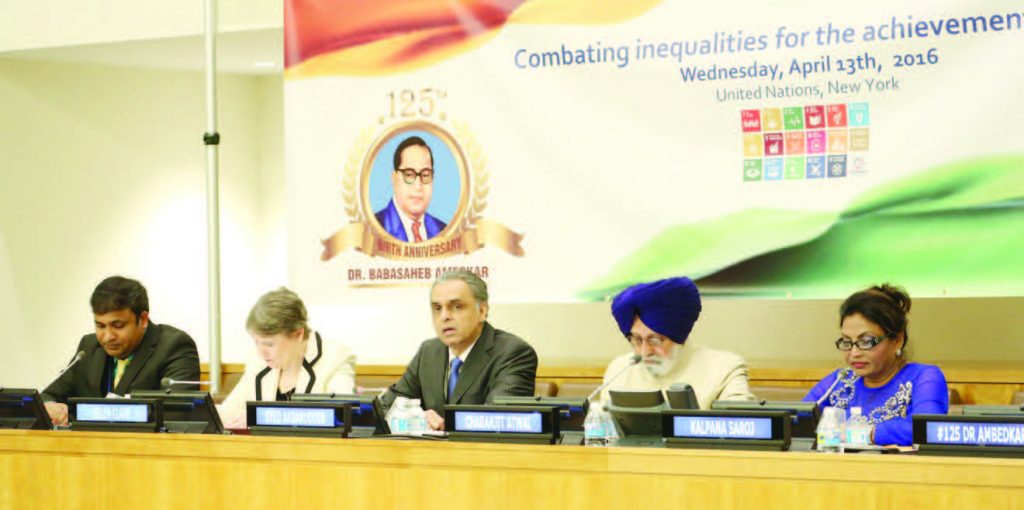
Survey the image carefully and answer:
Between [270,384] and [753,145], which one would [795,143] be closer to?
[753,145]

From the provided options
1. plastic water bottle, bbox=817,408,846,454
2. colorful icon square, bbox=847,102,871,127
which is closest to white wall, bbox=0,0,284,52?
colorful icon square, bbox=847,102,871,127

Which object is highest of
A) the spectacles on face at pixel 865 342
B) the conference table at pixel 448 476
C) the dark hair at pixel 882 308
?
the dark hair at pixel 882 308

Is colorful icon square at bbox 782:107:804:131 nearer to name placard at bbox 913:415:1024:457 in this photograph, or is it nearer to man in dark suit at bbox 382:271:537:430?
man in dark suit at bbox 382:271:537:430

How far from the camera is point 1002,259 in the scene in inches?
170

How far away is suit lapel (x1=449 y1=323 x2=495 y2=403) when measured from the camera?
4.20 metres

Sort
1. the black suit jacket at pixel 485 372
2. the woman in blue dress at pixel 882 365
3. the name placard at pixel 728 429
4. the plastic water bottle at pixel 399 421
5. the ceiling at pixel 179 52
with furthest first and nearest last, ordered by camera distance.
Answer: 1. the ceiling at pixel 179 52
2. the black suit jacket at pixel 485 372
3. the plastic water bottle at pixel 399 421
4. the woman in blue dress at pixel 882 365
5. the name placard at pixel 728 429

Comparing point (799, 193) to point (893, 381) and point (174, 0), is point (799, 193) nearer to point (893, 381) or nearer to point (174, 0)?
point (893, 381)

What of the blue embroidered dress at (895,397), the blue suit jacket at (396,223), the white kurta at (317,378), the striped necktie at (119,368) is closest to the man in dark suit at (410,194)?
Answer: the blue suit jacket at (396,223)

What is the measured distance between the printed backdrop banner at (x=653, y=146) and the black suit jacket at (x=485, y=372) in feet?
2.19

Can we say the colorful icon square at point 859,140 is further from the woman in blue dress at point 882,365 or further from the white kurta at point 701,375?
the white kurta at point 701,375

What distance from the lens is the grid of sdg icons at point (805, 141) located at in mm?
4504

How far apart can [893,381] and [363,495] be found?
1402mm

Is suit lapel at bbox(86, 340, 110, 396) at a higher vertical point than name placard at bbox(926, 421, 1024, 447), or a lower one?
higher

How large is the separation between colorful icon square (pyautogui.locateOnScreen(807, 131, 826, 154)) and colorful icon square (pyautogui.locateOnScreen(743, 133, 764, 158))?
0.50 feet
